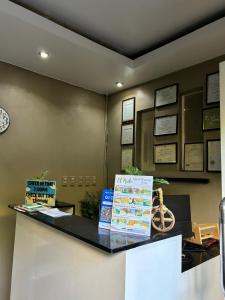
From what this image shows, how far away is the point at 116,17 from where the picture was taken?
2.14 metres

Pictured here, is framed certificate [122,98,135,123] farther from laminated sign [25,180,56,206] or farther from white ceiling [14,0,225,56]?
laminated sign [25,180,56,206]

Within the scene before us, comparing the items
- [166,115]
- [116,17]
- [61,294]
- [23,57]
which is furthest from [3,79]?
[61,294]

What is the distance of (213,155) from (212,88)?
2.28 ft

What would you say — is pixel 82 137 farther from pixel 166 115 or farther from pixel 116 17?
pixel 116 17

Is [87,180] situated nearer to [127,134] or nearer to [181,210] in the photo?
[127,134]

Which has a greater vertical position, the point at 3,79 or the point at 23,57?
the point at 23,57

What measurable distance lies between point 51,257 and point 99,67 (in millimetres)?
2091

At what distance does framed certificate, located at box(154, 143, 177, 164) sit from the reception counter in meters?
1.36

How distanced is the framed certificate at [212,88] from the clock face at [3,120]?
7.36 feet

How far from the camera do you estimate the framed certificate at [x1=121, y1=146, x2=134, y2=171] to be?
325 cm

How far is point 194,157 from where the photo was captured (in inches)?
100

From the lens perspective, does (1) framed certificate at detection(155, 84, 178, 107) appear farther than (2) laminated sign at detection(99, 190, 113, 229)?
Yes

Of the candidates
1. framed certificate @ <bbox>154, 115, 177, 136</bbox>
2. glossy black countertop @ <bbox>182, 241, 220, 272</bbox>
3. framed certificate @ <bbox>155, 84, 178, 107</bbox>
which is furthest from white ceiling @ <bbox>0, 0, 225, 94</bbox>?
glossy black countertop @ <bbox>182, 241, 220, 272</bbox>

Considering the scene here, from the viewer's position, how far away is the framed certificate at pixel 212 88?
7.78 ft
